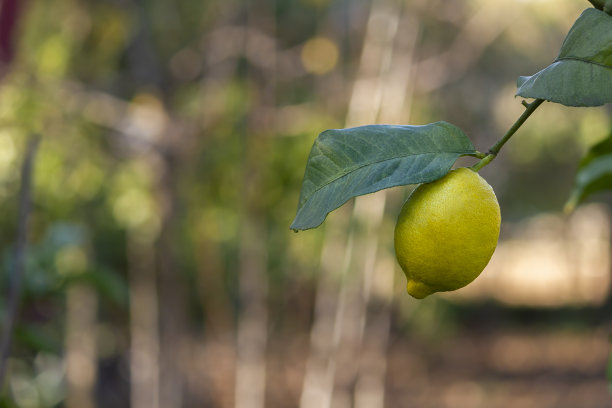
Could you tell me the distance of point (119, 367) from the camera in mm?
5027

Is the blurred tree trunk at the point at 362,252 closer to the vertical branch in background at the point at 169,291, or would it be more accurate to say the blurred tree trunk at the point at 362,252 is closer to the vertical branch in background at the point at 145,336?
the vertical branch in background at the point at 169,291

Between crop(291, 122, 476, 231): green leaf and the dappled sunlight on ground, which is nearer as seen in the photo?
crop(291, 122, 476, 231): green leaf

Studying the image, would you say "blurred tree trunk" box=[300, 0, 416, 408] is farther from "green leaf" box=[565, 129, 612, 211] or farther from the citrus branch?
the citrus branch

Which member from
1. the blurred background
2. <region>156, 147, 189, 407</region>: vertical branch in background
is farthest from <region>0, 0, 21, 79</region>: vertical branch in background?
<region>156, 147, 189, 407</region>: vertical branch in background

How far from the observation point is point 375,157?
42cm

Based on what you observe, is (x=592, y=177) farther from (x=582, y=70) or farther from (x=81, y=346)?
(x=81, y=346)

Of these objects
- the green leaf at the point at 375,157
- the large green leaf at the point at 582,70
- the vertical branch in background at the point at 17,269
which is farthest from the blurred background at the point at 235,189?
the large green leaf at the point at 582,70

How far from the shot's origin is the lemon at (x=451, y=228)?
46cm

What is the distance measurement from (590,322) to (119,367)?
4.25 metres

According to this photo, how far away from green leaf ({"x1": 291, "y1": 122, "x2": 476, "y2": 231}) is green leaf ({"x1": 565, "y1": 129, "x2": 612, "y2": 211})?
315 mm

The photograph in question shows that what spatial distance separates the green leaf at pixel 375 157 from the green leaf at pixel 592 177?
1.03 feet

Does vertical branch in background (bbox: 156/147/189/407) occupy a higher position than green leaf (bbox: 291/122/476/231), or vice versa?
green leaf (bbox: 291/122/476/231)

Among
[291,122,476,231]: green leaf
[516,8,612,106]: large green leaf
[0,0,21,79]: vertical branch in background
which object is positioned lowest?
[291,122,476,231]: green leaf

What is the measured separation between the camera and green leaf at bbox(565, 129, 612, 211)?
0.70 meters
